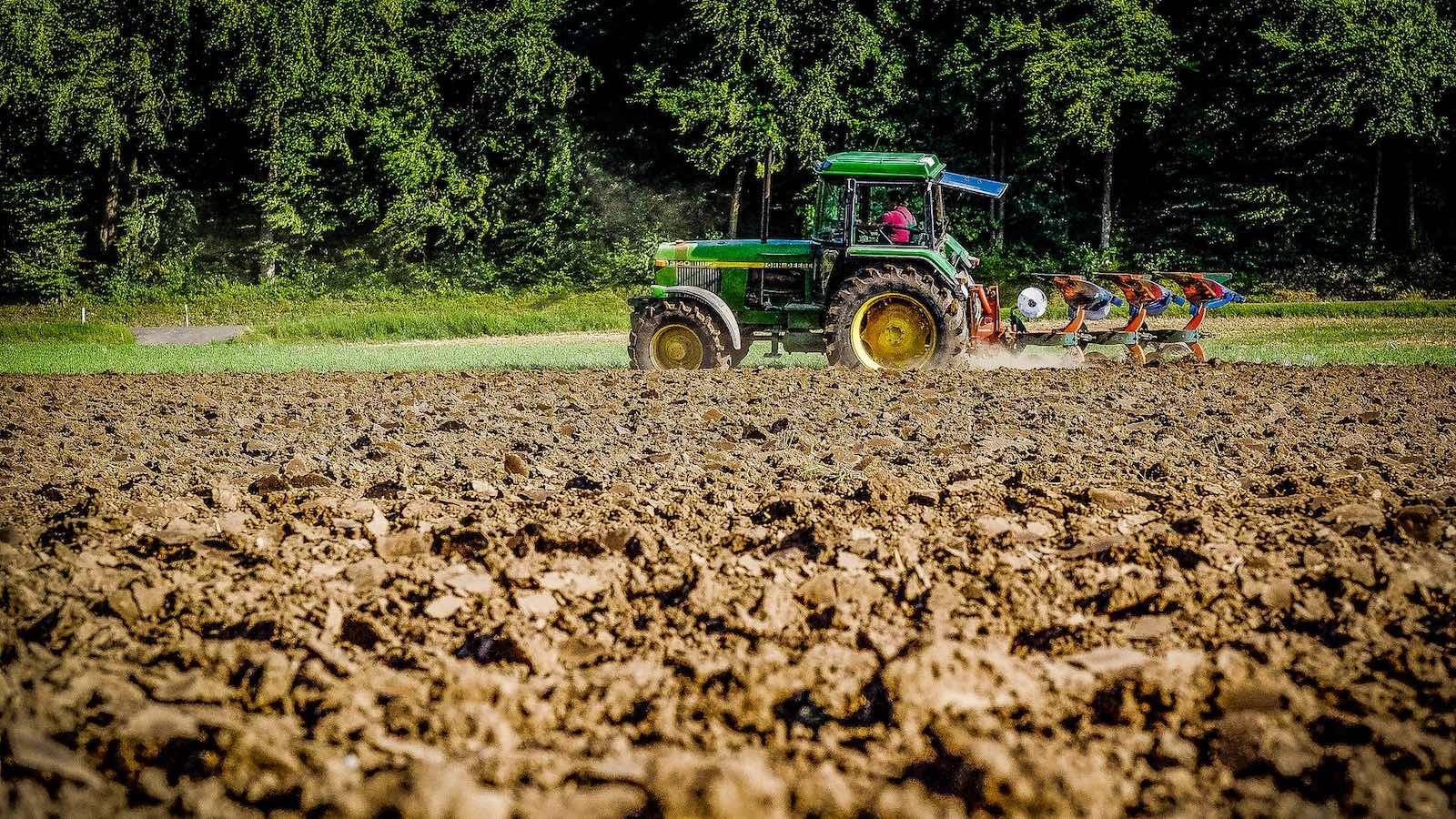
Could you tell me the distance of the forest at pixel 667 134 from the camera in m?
29.6

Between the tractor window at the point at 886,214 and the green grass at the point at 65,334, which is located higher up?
the tractor window at the point at 886,214

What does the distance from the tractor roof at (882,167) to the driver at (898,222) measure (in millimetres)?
413

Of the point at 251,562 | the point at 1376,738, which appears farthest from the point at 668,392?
the point at 1376,738

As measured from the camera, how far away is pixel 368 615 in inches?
117

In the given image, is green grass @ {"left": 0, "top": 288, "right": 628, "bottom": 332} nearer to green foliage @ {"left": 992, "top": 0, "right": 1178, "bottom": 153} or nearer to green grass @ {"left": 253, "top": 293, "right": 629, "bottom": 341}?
green grass @ {"left": 253, "top": 293, "right": 629, "bottom": 341}

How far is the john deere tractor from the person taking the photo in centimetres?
1127

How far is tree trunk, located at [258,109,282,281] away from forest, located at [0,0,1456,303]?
96 millimetres

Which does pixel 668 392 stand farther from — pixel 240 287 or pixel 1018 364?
pixel 240 287

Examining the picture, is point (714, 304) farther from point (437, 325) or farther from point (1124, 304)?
point (437, 325)

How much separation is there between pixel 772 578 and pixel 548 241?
30.2 meters

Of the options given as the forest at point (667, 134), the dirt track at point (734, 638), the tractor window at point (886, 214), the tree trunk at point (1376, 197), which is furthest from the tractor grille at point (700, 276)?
the tree trunk at point (1376, 197)

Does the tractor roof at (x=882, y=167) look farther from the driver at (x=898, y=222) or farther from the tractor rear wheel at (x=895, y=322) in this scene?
the tractor rear wheel at (x=895, y=322)

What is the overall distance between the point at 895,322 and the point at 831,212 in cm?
141

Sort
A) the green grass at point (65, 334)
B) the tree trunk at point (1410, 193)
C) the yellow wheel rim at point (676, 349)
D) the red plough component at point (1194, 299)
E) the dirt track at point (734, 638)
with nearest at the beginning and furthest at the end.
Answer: the dirt track at point (734, 638) → the yellow wheel rim at point (676, 349) → the red plough component at point (1194, 299) → the green grass at point (65, 334) → the tree trunk at point (1410, 193)
